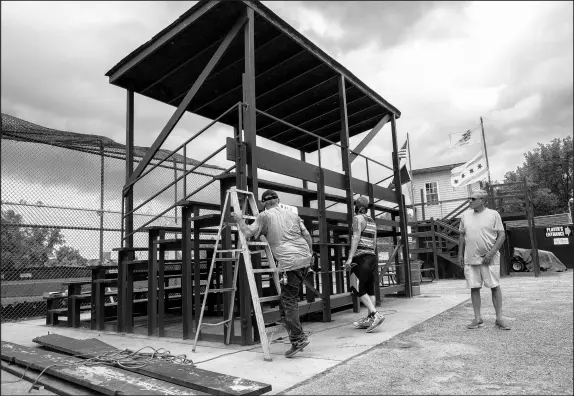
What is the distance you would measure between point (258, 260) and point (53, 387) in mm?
2571

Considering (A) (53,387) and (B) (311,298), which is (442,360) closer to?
(B) (311,298)

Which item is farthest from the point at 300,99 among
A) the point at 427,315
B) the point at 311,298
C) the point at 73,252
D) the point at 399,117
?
the point at 73,252

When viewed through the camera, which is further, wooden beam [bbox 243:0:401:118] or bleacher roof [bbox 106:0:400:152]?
bleacher roof [bbox 106:0:400:152]

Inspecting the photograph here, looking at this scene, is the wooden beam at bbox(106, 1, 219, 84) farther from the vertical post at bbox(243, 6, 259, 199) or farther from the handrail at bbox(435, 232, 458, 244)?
the handrail at bbox(435, 232, 458, 244)

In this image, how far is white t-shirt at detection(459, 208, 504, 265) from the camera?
17.6ft

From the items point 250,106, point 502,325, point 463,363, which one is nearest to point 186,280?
point 250,106

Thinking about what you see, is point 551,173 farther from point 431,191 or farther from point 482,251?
A: point 482,251

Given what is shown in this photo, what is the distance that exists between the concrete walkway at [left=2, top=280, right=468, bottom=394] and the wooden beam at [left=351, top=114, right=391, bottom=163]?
3239mm

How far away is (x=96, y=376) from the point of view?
3645mm

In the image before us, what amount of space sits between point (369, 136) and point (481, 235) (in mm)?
4707

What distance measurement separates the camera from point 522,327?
5375 mm

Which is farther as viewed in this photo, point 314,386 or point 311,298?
point 311,298

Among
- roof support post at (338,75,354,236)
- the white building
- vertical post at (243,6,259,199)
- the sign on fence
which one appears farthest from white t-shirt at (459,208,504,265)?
the white building

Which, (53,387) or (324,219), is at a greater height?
(324,219)
